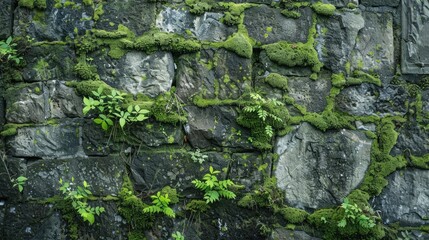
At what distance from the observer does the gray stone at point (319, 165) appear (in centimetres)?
338

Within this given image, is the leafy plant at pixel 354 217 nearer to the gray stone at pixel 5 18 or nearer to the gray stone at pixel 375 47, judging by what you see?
the gray stone at pixel 375 47

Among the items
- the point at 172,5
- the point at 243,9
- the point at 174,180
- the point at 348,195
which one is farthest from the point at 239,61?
the point at 348,195

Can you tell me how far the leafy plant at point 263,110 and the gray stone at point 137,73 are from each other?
1.96 feet

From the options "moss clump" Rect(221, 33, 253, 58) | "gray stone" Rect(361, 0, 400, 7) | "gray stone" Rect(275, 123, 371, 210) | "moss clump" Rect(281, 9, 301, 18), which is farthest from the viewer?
"gray stone" Rect(361, 0, 400, 7)

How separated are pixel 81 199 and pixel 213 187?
892 mm

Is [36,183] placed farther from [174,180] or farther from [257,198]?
[257,198]

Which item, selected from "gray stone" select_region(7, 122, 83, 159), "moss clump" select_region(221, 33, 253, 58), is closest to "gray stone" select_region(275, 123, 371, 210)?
"moss clump" select_region(221, 33, 253, 58)

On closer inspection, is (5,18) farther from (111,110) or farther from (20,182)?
(20,182)

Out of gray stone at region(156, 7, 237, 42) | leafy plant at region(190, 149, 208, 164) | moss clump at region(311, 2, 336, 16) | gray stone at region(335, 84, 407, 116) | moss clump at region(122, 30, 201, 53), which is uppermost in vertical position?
moss clump at region(311, 2, 336, 16)

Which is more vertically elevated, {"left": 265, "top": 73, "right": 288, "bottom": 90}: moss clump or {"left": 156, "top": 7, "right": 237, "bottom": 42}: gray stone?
{"left": 156, "top": 7, "right": 237, "bottom": 42}: gray stone

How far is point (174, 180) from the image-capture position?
10.9ft

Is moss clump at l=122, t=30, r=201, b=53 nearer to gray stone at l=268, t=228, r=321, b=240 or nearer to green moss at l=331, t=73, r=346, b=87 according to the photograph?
green moss at l=331, t=73, r=346, b=87

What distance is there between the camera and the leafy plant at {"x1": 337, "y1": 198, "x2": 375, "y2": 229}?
10.5ft

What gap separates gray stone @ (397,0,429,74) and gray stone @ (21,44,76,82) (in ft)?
8.03
